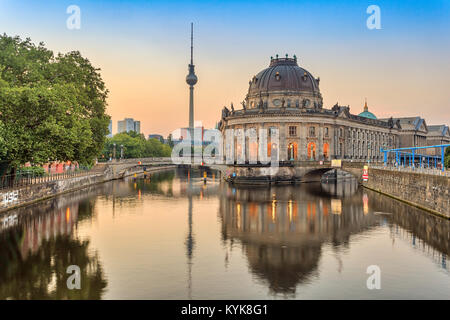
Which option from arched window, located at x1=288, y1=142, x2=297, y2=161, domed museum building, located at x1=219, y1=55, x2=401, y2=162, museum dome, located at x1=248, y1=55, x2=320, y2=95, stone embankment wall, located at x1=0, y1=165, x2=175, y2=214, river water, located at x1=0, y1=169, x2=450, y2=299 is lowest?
river water, located at x1=0, y1=169, x2=450, y2=299

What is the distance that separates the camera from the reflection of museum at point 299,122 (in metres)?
91.5

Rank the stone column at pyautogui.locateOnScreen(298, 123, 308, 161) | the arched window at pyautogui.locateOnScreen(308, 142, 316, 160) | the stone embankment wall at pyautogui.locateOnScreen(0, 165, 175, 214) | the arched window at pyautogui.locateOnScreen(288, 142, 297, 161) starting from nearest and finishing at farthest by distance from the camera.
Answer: the stone embankment wall at pyautogui.locateOnScreen(0, 165, 175, 214), the stone column at pyautogui.locateOnScreen(298, 123, 308, 161), the arched window at pyautogui.locateOnScreen(288, 142, 297, 161), the arched window at pyautogui.locateOnScreen(308, 142, 316, 160)

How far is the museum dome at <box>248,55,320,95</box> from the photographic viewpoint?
344ft

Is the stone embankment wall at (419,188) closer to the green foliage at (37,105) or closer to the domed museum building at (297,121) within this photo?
the domed museum building at (297,121)

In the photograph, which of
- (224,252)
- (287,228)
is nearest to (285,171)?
(287,228)

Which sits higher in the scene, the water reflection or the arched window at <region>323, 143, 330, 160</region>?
the arched window at <region>323, 143, 330, 160</region>

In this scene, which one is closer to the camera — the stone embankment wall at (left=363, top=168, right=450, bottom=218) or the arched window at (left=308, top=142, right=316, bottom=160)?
the stone embankment wall at (left=363, top=168, right=450, bottom=218)

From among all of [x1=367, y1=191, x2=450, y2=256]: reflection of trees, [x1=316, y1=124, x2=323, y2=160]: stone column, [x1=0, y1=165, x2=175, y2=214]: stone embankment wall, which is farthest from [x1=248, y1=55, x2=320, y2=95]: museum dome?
[x1=367, y1=191, x2=450, y2=256]: reflection of trees

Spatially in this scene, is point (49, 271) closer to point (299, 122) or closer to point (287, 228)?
point (287, 228)

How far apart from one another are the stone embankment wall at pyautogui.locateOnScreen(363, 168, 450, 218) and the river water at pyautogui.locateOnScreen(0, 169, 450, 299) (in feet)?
4.20

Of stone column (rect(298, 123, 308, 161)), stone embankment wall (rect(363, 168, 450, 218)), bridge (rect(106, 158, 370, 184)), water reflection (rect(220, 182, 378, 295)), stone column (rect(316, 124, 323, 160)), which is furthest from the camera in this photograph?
stone column (rect(316, 124, 323, 160))

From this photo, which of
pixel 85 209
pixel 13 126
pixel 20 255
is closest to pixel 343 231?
pixel 20 255

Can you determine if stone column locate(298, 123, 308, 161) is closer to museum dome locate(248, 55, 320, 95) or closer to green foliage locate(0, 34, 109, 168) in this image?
museum dome locate(248, 55, 320, 95)

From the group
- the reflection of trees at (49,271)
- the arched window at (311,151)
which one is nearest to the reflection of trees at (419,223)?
A: the reflection of trees at (49,271)
